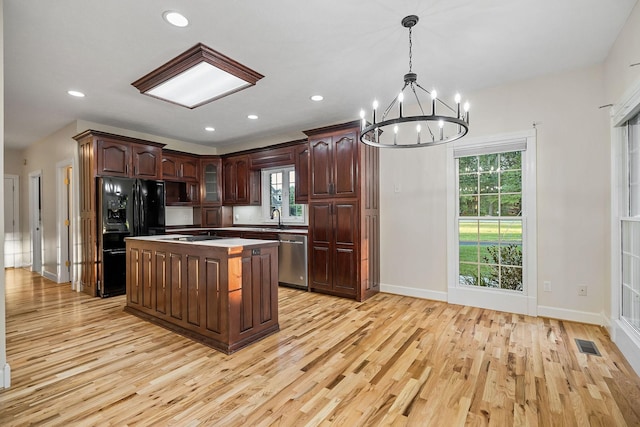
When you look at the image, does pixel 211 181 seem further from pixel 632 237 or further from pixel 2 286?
pixel 632 237

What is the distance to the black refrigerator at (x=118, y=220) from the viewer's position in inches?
172

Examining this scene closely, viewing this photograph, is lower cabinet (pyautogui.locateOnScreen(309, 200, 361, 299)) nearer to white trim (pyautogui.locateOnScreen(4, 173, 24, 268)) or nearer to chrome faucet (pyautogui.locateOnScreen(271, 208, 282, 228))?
chrome faucet (pyautogui.locateOnScreen(271, 208, 282, 228))

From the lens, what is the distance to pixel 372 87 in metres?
3.55

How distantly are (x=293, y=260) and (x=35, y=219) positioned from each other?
5826 mm

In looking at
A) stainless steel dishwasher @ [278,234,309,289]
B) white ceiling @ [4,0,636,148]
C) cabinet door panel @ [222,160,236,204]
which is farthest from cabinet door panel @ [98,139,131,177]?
stainless steel dishwasher @ [278,234,309,289]

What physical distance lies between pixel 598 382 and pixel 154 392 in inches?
119

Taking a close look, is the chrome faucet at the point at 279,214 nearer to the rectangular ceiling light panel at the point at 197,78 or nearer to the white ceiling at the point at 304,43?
the white ceiling at the point at 304,43

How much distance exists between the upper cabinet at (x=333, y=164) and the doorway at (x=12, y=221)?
268 inches

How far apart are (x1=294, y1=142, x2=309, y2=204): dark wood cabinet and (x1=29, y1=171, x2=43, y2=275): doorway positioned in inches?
214

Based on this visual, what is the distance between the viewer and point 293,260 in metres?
4.81

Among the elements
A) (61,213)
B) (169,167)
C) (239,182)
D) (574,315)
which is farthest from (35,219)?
(574,315)

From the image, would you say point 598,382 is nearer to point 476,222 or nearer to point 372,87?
point 476,222

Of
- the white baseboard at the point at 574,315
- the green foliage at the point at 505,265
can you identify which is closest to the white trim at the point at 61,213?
the green foliage at the point at 505,265

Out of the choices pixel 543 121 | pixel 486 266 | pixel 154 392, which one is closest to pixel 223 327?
pixel 154 392
